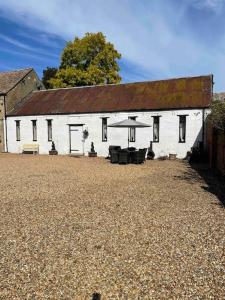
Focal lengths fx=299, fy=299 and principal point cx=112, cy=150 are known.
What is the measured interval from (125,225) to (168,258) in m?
1.83

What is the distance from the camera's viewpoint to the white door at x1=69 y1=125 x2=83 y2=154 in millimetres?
25141

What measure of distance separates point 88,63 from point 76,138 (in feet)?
55.6

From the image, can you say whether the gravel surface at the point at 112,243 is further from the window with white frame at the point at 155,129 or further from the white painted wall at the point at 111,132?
the window with white frame at the point at 155,129

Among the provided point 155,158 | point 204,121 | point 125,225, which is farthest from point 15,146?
point 125,225

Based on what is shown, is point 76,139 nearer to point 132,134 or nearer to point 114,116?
point 114,116

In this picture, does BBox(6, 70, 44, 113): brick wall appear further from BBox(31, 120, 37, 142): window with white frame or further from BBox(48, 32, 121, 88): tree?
BBox(48, 32, 121, 88): tree

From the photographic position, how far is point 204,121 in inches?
811

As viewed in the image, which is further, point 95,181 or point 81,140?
point 81,140

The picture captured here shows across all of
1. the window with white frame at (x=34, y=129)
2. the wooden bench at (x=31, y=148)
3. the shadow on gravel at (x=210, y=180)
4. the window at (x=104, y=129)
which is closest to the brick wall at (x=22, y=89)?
the window with white frame at (x=34, y=129)

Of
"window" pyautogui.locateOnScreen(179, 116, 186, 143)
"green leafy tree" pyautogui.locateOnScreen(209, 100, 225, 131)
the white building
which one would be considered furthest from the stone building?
"green leafy tree" pyautogui.locateOnScreen(209, 100, 225, 131)

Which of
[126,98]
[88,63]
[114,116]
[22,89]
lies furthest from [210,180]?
[88,63]

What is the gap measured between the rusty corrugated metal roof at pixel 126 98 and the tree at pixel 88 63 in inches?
322

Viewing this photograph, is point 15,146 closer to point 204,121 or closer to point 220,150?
point 204,121

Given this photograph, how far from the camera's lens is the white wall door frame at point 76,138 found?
Result: 2512 cm
